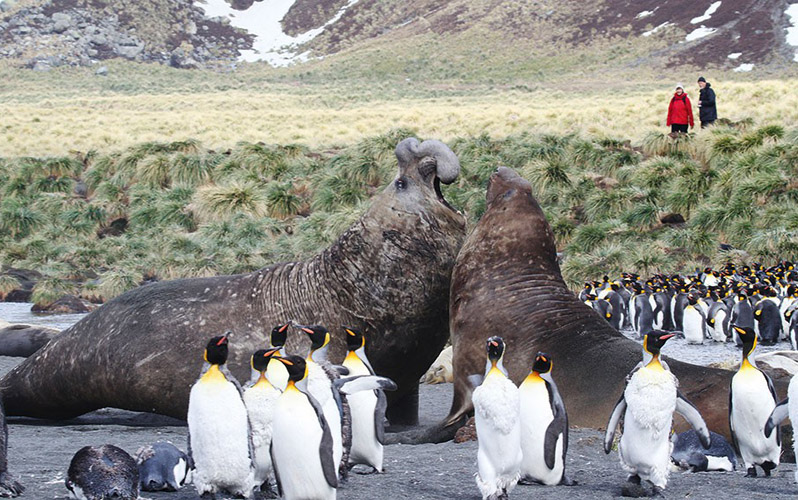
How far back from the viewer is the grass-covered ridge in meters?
18.7

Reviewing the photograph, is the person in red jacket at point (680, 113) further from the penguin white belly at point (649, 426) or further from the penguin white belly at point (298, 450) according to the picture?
the penguin white belly at point (298, 450)

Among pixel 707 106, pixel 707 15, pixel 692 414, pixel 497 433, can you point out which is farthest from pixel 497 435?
A: pixel 707 15

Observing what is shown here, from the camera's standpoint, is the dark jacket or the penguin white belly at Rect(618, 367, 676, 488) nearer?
the penguin white belly at Rect(618, 367, 676, 488)

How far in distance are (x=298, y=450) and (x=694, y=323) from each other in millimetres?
9611

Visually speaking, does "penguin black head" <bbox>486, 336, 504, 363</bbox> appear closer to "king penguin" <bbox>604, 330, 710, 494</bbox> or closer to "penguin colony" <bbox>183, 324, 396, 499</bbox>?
"penguin colony" <bbox>183, 324, 396, 499</bbox>

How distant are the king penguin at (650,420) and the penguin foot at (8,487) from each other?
2.74m

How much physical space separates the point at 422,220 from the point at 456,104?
48091mm

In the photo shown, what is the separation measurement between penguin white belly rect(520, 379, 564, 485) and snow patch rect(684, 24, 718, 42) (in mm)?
75652

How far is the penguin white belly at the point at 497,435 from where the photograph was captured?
474cm

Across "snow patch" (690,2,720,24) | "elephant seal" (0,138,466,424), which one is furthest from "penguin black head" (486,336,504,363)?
"snow patch" (690,2,720,24)

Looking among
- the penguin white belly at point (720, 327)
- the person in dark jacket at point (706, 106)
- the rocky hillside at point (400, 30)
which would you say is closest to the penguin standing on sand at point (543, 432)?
the penguin white belly at point (720, 327)

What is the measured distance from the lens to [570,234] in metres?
20.0

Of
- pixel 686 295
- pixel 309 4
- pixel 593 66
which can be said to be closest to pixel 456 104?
pixel 593 66

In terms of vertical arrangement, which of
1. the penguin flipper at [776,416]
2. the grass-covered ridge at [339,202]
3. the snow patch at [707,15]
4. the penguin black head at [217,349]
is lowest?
the penguin flipper at [776,416]
